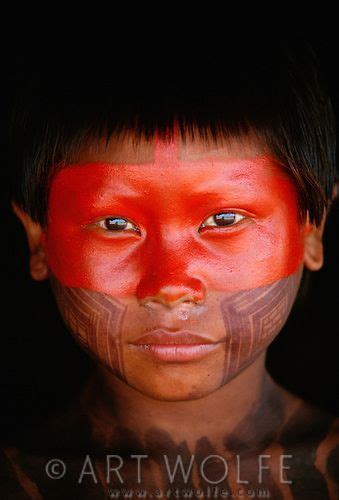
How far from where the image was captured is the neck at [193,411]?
2135 millimetres

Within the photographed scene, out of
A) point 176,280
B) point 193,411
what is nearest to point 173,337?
point 176,280

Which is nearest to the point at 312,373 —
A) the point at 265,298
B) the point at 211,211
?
the point at 265,298

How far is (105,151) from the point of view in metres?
1.79

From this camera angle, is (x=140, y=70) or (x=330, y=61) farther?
(x=330, y=61)

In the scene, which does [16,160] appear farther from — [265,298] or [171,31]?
[265,298]

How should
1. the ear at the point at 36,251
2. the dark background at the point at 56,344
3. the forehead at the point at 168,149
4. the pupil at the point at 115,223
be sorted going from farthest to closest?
the dark background at the point at 56,344 → the ear at the point at 36,251 → the pupil at the point at 115,223 → the forehead at the point at 168,149

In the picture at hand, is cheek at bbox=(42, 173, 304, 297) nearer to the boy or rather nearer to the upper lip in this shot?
the boy

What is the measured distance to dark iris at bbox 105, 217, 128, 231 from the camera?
6.08 feet

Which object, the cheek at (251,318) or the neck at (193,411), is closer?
the cheek at (251,318)

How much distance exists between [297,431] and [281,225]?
66cm

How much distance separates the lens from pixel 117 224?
6.10 feet

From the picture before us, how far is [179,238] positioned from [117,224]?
160mm

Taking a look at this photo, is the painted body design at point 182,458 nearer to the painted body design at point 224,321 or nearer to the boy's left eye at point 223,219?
the painted body design at point 224,321

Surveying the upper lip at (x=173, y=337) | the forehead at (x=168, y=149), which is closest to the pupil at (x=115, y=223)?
the forehead at (x=168, y=149)
